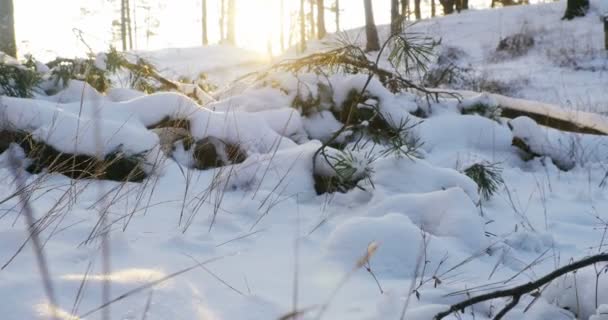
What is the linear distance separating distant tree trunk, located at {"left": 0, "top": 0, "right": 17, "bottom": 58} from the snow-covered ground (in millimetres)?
2132

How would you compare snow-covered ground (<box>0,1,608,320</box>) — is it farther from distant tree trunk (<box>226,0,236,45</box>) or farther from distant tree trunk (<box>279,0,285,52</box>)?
distant tree trunk (<box>279,0,285,52</box>)

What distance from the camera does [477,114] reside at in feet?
14.7

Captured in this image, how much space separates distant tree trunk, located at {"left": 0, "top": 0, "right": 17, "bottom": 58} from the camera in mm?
5207

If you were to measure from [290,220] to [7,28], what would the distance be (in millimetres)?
4640

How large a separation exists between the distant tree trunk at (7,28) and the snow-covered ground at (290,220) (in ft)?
6.99

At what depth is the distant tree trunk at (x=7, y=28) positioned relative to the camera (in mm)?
5207

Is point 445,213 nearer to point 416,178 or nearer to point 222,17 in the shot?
point 416,178

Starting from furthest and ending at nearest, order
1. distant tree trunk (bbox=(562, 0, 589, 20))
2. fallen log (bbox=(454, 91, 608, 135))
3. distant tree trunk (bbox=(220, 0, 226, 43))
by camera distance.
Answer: distant tree trunk (bbox=(220, 0, 226, 43)), distant tree trunk (bbox=(562, 0, 589, 20)), fallen log (bbox=(454, 91, 608, 135))

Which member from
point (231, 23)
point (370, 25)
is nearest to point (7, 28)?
point (370, 25)

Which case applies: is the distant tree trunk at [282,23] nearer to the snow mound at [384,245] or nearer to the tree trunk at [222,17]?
the tree trunk at [222,17]

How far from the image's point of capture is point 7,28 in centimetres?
526

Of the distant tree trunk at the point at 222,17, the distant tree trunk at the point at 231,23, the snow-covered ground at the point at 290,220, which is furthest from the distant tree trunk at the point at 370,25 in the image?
the distant tree trunk at the point at 222,17

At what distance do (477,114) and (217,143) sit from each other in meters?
2.53

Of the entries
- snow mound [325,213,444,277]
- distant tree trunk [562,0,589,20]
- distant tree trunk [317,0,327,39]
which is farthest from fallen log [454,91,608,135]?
distant tree trunk [317,0,327,39]
